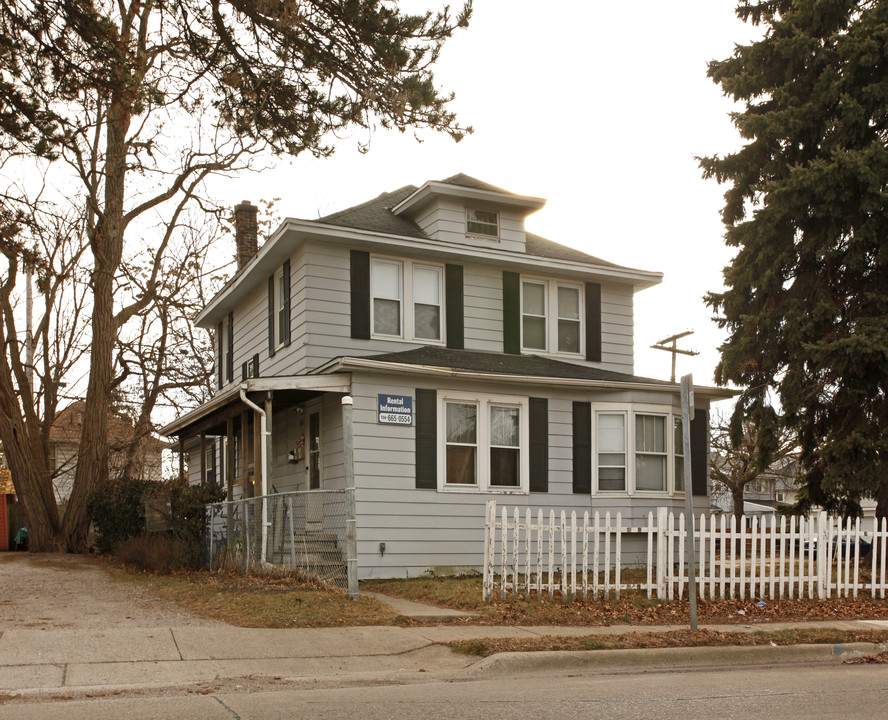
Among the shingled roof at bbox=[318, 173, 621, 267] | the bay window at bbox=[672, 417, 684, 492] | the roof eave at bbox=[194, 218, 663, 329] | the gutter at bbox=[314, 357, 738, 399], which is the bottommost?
the bay window at bbox=[672, 417, 684, 492]

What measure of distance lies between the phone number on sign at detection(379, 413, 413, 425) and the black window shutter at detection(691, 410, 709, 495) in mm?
6182

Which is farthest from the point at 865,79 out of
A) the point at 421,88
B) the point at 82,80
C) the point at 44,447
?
the point at 44,447

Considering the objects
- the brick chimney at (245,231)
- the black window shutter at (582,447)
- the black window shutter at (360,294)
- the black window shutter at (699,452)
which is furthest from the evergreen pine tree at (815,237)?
the brick chimney at (245,231)

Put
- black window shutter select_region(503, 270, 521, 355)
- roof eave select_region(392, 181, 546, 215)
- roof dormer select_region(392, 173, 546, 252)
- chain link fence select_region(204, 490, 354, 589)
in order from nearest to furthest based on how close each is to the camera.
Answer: chain link fence select_region(204, 490, 354, 589) < roof eave select_region(392, 181, 546, 215) < roof dormer select_region(392, 173, 546, 252) < black window shutter select_region(503, 270, 521, 355)

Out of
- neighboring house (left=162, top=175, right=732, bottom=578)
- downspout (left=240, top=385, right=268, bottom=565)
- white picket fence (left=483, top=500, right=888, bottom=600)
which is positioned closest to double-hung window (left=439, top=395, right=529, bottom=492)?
neighboring house (left=162, top=175, right=732, bottom=578)

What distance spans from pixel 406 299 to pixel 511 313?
7.73 ft

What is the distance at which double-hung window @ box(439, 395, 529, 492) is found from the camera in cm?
1655

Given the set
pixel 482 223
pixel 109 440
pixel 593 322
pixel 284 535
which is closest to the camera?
pixel 284 535

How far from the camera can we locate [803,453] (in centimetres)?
1931

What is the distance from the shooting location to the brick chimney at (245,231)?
22734 millimetres

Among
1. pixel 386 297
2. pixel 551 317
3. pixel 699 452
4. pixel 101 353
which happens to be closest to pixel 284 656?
pixel 386 297

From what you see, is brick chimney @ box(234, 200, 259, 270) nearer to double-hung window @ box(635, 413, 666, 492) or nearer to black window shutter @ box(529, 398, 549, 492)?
black window shutter @ box(529, 398, 549, 492)

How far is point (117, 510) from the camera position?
1981 cm

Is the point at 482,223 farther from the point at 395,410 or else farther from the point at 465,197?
the point at 395,410
